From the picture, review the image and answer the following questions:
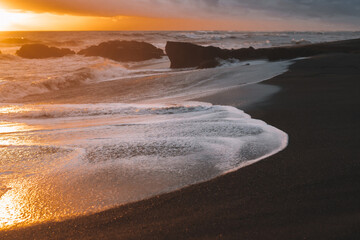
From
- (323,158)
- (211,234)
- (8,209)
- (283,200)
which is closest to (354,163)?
(323,158)

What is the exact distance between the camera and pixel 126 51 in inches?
934

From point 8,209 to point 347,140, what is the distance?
3102 mm

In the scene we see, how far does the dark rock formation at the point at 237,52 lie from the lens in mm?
13727

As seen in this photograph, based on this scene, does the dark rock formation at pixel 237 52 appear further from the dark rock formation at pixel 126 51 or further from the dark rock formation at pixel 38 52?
the dark rock formation at pixel 38 52

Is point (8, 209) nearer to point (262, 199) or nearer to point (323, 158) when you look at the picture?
point (262, 199)

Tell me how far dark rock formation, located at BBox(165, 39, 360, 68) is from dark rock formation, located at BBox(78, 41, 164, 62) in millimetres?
6988

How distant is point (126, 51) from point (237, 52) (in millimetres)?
10955

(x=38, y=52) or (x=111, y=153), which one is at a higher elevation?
(x=38, y=52)

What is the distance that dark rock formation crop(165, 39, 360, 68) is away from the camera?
1373 cm

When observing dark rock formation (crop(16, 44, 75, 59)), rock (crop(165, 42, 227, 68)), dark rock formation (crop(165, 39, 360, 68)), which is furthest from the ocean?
dark rock formation (crop(16, 44, 75, 59))

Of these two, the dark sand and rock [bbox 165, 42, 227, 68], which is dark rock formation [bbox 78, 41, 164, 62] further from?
the dark sand

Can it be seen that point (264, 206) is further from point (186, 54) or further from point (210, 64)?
point (186, 54)

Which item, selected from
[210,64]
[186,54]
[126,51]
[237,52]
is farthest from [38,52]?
[237,52]

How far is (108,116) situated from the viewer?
498cm
